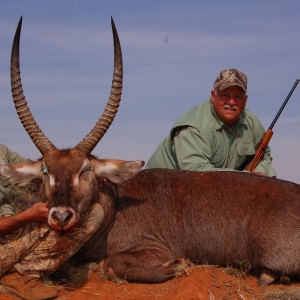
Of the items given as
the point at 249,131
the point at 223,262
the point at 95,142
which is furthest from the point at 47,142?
the point at 249,131

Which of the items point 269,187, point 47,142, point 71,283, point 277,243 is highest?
point 47,142

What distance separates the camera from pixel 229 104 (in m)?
9.27

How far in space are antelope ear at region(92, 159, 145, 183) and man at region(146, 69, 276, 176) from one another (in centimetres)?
193

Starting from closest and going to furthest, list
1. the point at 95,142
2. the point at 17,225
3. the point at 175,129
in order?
the point at 17,225 → the point at 95,142 → the point at 175,129

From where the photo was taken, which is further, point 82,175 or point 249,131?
point 249,131

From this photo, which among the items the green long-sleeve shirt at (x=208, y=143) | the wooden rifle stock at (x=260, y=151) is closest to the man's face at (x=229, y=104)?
the green long-sleeve shirt at (x=208, y=143)

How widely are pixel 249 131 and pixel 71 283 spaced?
4347 mm

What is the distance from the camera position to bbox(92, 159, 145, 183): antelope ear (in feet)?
22.5

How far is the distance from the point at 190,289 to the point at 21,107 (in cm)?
283

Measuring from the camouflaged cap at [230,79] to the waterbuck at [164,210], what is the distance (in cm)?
216

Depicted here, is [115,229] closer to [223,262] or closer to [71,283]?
[71,283]

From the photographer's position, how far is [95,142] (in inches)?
270

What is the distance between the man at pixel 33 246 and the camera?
6.30 meters

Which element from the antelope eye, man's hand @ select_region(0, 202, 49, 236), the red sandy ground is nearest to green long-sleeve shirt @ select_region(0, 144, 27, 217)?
man's hand @ select_region(0, 202, 49, 236)
